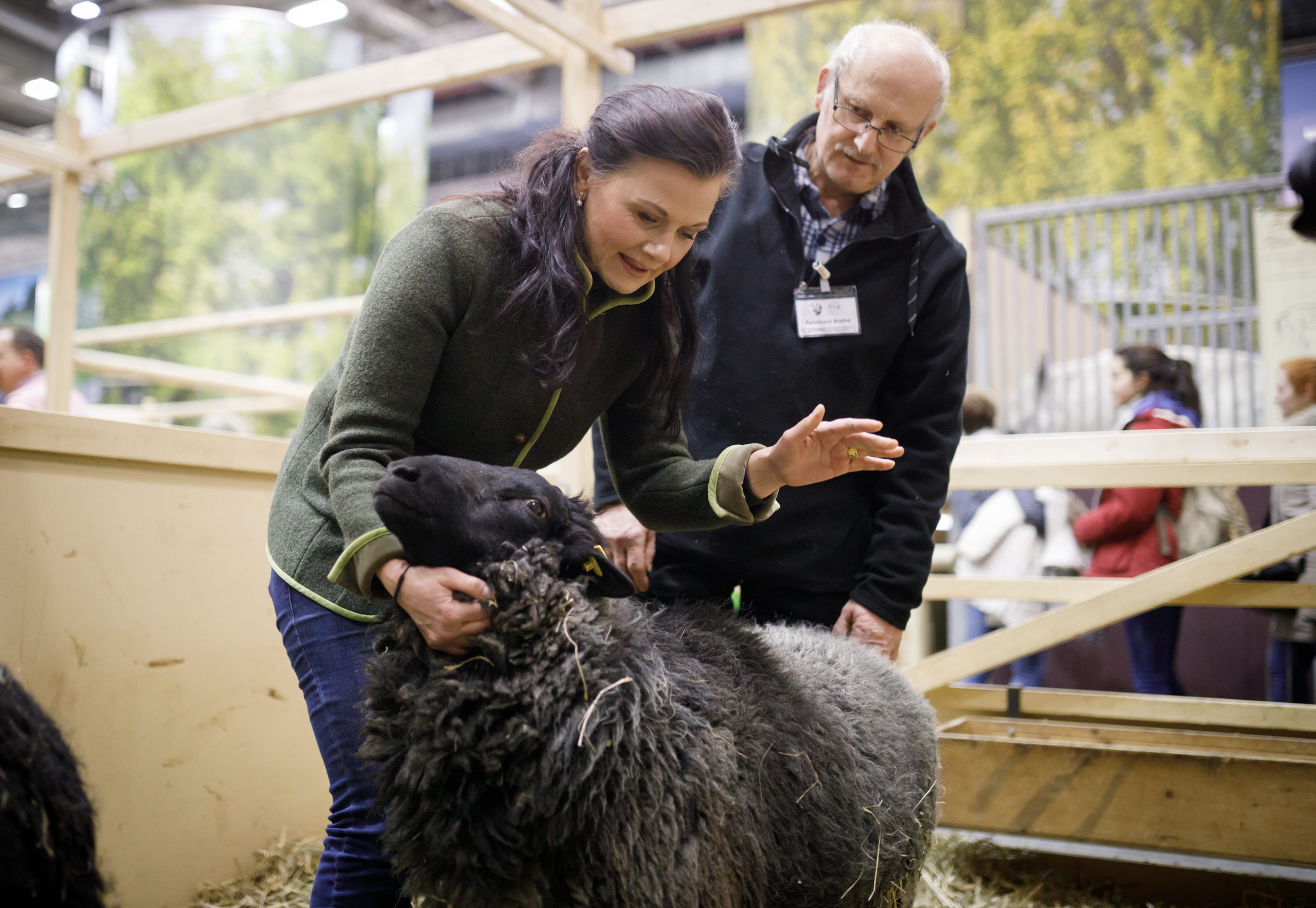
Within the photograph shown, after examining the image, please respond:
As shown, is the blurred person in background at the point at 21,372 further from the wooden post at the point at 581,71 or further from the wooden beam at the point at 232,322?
the wooden post at the point at 581,71

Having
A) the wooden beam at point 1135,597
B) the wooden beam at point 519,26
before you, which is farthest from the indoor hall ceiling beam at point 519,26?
the wooden beam at point 1135,597

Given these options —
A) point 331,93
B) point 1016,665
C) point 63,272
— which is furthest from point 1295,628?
point 63,272

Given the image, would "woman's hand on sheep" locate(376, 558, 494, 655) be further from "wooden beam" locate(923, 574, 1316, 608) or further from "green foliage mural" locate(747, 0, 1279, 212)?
"green foliage mural" locate(747, 0, 1279, 212)

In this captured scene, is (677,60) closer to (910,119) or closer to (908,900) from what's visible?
(910,119)

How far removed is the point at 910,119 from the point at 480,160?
51.3 ft

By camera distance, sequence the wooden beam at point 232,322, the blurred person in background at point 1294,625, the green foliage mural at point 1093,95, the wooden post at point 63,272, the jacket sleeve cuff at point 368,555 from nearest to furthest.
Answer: the jacket sleeve cuff at point 368,555 → the blurred person in background at point 1294,625 → the wooden post at point 63,272 → the wooden beam at point 232,322 → the green foliage mural at point 1093,95

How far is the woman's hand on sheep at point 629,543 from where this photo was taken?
7.98ft

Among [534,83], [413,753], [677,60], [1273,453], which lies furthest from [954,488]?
[534,83]

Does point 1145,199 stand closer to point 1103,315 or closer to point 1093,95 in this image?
point 1103,315

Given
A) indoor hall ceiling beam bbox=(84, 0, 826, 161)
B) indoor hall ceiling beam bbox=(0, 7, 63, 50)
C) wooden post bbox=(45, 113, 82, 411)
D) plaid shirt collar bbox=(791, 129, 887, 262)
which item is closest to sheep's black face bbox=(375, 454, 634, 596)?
plaid shirt collar bbox=(791, 129, 887, 262)

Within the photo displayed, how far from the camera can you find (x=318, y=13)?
225 inches

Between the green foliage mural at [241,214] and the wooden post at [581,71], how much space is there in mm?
12057

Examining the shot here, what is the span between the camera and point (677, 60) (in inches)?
555

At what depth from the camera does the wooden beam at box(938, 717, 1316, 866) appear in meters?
2.95
